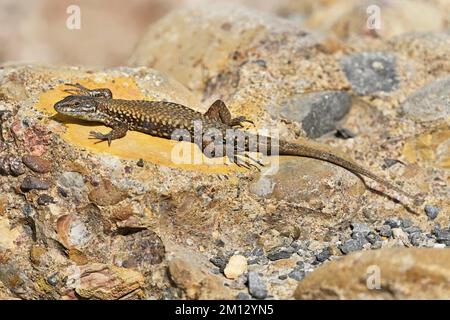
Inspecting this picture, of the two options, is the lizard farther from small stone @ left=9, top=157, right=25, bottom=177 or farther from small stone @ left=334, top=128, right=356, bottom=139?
small stone @ left=334, top=128, right=356, bottom=139

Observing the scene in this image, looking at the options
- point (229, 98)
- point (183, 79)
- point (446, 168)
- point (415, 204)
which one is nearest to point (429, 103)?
point (446, 168)

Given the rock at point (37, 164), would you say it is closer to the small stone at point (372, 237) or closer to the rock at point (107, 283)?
the rock at point (107, 283)

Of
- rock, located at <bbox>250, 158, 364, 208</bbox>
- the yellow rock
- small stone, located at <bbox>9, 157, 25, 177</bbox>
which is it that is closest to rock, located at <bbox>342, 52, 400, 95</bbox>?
the yellow rock

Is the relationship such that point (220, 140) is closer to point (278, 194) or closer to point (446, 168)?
point (278, 194)
